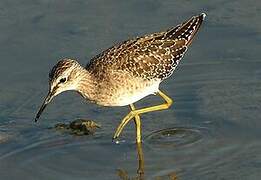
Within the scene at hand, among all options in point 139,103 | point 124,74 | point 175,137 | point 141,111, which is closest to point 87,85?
point 124,74

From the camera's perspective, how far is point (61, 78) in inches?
413

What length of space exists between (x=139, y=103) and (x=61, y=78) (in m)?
2.09

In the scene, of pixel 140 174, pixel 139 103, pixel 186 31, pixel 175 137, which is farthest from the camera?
pixel 139 103

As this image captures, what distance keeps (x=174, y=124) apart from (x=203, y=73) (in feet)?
4.76

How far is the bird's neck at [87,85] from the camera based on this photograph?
10.9 m

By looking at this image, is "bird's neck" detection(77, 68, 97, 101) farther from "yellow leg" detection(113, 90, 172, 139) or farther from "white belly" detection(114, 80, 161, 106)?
"yellow leg" detection(113, 90, 172, 139)

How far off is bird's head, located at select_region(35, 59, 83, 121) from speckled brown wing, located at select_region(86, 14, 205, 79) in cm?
36

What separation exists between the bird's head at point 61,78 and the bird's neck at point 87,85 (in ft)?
0.25

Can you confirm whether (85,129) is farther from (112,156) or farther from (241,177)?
(241,177)

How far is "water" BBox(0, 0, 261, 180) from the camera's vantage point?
10.5 metres

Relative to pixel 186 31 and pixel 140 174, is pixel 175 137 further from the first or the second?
pixel 186 31

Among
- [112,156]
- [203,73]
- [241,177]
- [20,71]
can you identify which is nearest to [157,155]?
[112,156]

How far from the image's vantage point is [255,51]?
508 inches

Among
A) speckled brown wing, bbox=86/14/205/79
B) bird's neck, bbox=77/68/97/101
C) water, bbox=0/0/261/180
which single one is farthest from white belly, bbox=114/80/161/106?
water, bbox=0/0/261/180
